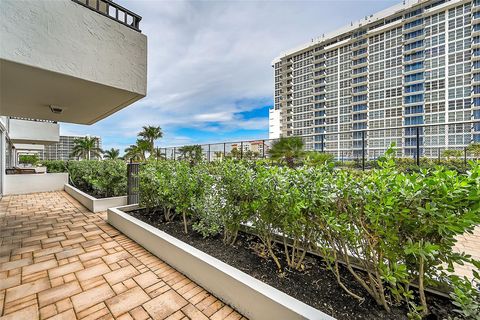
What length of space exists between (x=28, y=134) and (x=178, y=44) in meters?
9.49

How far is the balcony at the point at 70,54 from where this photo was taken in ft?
6.73

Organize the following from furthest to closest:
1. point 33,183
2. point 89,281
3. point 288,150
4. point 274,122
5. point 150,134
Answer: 1. point 274,122
2. point 150,134
3. point 33,183
4. point 288,150
5. point 89,281

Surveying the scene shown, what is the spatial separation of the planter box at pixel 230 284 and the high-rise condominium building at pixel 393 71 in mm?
29544

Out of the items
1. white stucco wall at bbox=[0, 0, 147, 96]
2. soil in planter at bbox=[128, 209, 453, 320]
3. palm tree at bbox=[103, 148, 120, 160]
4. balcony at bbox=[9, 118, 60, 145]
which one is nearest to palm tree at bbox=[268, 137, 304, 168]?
soil in planter at bbox=[128, 209, 453, 320]

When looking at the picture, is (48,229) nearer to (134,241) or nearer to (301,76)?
(134,241)

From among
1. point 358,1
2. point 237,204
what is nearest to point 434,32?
point 358,1

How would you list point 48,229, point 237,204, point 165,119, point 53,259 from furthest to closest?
point 165,119, point 48,229, point 53,259, point 237,204

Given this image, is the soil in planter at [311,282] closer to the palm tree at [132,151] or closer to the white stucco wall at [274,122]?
the palm tree at [132,151]

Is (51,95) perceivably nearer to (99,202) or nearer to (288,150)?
(99,202)

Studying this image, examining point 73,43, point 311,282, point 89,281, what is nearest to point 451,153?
point 311,282

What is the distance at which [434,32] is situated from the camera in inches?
1430

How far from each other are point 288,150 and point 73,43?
260 inches

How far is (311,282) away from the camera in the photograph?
1.88 metres

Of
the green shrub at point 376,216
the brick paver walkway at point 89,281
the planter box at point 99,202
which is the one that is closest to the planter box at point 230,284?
the brick paver walkway at point 89,281
